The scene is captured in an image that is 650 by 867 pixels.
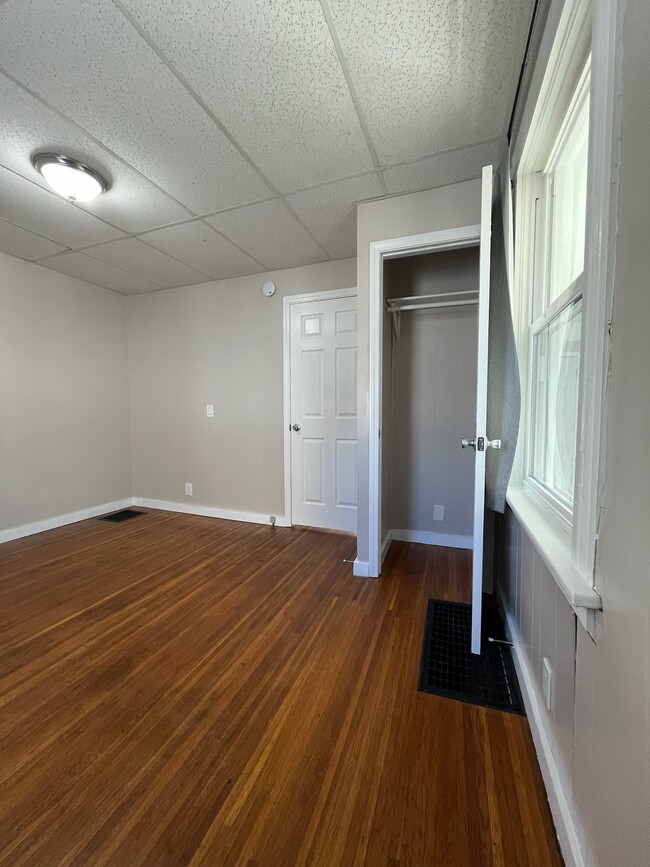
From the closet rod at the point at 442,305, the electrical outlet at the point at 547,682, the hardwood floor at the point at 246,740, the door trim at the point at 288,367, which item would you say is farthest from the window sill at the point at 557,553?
the door trim at the point at 288,367

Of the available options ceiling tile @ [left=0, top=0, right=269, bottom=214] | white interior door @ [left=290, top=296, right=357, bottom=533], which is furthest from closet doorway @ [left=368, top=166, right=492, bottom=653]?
ceiling tile @ [left=0, top=0, right=269, bottom=214]

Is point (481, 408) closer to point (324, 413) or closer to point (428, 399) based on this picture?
point (428, 399)

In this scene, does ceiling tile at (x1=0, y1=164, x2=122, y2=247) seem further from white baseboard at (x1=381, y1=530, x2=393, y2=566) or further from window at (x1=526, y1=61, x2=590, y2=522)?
white baseboard at (x1=381, y1=530, x2=393, y2=566)

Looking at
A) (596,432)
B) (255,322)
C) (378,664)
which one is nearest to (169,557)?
(378,664)

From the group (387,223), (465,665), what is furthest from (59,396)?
(465,665)

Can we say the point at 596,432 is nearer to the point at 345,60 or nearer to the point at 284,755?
the point at 284,755

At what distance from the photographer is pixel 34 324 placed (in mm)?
3045

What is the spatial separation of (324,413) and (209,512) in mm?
1700

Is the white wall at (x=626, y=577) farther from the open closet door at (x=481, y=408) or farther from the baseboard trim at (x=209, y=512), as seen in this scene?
the baseboard trim at (x=209, y=512)

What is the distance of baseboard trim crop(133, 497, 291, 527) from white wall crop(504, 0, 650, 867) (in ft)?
8.87

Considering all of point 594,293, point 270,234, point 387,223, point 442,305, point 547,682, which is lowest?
point 547,682

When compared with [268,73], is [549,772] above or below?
below

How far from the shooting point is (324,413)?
10.0ft

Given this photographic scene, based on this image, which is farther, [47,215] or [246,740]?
[47,215]
